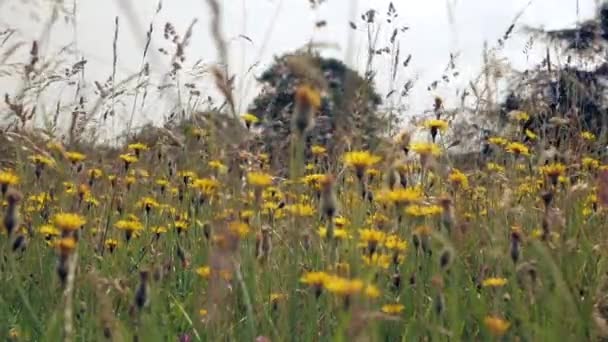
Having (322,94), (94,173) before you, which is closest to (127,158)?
(94,173)

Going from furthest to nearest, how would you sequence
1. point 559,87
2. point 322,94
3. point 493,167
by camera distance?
point 559,87, point 493,167, point 322,94

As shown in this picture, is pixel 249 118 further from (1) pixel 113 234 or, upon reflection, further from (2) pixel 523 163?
(2) pixel 523 163

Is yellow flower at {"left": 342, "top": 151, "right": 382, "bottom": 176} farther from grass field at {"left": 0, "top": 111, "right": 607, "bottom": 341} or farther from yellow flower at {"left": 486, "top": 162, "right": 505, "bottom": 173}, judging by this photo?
yellow flower at {"left": 486, "top": 162, "right": 505, "bottom": 173}

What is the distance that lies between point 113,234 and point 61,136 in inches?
28.5

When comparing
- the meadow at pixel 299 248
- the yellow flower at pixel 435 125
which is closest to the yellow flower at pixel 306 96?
the meadow at pixel 299 248

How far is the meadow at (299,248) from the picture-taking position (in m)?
1.22

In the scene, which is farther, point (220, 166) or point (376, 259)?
point (220, 166)

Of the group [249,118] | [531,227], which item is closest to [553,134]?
[531,227]

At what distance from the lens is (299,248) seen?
6.32 feet

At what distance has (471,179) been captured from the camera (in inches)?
111

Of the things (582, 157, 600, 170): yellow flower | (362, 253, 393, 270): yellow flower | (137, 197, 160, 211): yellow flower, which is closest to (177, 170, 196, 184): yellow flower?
(137, 197, 160, 211): yellow flower

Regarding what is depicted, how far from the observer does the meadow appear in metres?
1.22

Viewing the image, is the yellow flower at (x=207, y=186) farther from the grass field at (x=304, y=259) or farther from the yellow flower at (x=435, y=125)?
the yellow flower at (x=435, y=125)

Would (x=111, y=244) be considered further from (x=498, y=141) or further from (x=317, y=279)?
(x=498, y=141)
